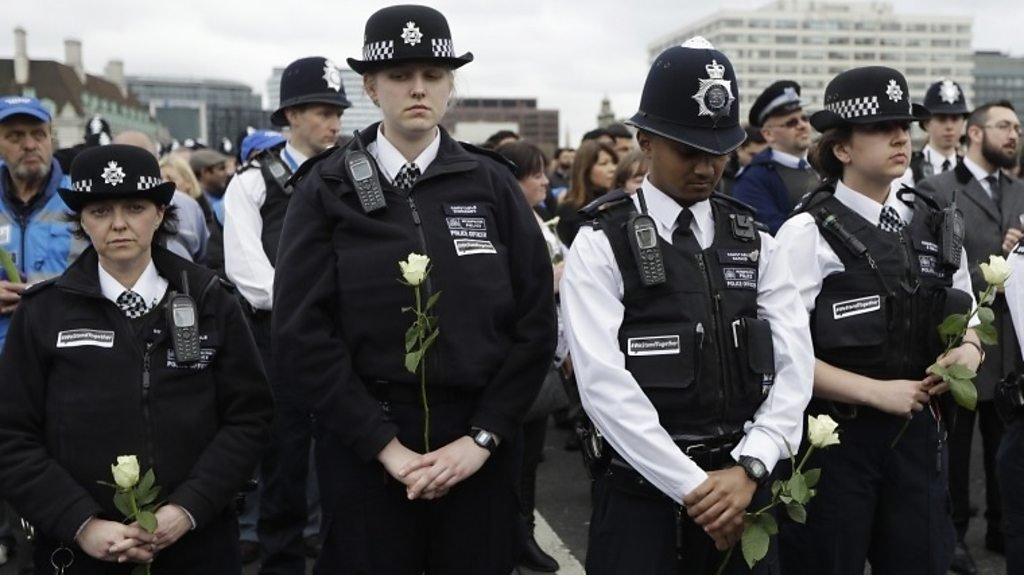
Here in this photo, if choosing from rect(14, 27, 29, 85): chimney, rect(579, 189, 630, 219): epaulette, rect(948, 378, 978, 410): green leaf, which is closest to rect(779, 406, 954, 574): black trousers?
rect(948, 378, 978, 410): green leaf

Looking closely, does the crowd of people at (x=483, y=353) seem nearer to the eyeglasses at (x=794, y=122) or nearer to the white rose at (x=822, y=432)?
the white rose at (x=822, y=432)

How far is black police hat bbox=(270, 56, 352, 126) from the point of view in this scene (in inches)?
212

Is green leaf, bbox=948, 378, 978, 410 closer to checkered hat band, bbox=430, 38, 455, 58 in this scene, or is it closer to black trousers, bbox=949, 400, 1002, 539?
checkered hat band, bbox=430, 38, 455, 58

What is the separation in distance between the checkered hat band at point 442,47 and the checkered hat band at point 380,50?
0.13m

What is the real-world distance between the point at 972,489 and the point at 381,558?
201 inches

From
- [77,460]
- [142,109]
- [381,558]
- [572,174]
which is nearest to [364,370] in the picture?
[381,558]

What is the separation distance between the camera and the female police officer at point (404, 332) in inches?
122

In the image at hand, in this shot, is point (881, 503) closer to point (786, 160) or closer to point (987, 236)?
point (987, 236)

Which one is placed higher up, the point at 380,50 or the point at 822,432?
the point at 380,50

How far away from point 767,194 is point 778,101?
2.52ft

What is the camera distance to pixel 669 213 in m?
3.17

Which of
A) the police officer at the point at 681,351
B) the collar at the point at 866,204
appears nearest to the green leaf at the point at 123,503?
the police officer at the point at 681,351

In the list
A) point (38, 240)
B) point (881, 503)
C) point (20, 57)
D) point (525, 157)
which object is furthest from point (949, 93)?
point (20, 57)

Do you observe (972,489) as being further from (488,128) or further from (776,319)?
(488,128)
